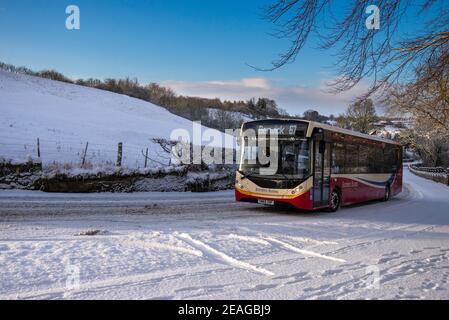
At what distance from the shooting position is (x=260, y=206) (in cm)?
1389

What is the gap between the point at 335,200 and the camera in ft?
44.6

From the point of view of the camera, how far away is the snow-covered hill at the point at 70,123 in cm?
2255

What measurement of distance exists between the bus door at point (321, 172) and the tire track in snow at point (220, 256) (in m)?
5.76

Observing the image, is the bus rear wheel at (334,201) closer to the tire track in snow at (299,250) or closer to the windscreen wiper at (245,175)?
the windscreen wiper at (245,175)

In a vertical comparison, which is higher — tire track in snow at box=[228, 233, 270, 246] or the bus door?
the bus door

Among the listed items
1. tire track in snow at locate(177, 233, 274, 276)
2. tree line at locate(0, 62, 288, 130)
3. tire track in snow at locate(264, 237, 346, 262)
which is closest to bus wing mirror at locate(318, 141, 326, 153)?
tire track in snow at locate(264, 237, 346, 262)

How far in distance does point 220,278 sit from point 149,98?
82568 millimetres

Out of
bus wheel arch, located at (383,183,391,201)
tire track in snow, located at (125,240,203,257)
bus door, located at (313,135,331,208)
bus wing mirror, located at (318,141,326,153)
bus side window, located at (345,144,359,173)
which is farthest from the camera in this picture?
bus wheel arch, located at (383,183,391,201)

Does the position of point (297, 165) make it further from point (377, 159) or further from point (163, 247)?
point (377, 159)

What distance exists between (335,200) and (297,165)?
8.69 ft

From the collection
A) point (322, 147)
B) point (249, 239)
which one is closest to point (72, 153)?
point (322, 147)

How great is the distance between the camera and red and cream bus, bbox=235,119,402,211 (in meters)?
11.9

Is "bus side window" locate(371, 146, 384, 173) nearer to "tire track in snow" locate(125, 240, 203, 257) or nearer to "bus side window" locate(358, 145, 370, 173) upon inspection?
"bus side window" locate(358, 145, 370, 173)
